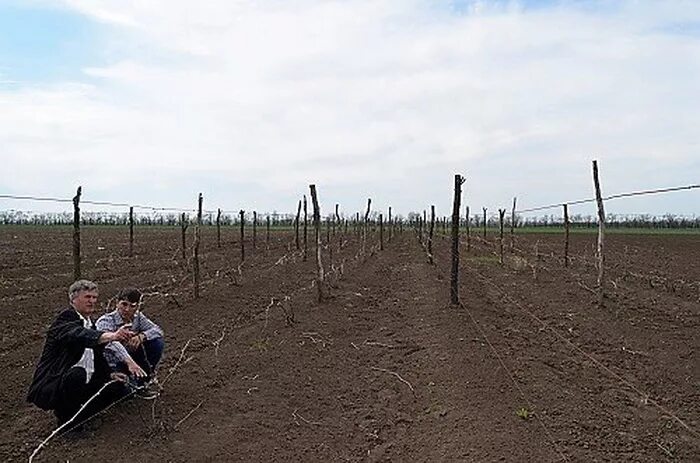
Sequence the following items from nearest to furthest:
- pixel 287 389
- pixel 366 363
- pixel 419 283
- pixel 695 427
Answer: pixel 695 427 < pixel 287 389 < pixel 366 363 < pixel 419 283

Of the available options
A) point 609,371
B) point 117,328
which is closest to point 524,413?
point 609,371

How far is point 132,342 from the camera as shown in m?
5.89

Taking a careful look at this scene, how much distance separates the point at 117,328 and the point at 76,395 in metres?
0.78

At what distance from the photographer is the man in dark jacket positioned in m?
5.25

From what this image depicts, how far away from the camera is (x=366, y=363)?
328 inches

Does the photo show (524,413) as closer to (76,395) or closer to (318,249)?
(76,395)

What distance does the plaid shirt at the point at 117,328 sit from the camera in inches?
233

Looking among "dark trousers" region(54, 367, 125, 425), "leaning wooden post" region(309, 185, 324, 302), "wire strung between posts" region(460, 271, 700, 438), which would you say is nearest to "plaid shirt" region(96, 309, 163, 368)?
"dark trousers" region(54, 367, 125, 425)

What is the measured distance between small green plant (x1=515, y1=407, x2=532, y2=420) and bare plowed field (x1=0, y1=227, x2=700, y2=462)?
2cm

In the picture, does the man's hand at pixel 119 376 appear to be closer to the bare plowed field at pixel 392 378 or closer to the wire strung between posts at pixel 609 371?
the bare plowed field at pixel 392 378

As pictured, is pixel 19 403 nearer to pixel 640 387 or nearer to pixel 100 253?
pixel 640 387

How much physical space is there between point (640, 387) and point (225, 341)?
5.26 meters

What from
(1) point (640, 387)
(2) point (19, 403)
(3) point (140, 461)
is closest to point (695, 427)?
(1) point (640, 387)

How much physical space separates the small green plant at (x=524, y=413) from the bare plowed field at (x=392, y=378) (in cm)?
2
